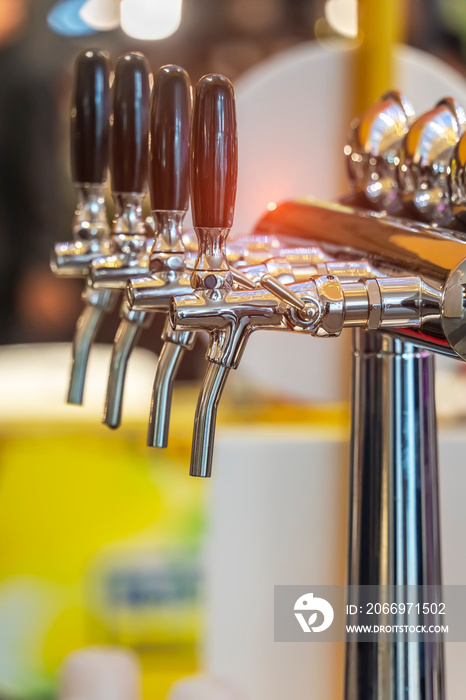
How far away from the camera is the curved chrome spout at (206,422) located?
1.28ft

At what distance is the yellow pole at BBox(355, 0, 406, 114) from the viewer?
837 mm

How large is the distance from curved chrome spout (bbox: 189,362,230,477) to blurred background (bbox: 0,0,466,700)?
253 millimetres

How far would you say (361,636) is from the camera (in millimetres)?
496

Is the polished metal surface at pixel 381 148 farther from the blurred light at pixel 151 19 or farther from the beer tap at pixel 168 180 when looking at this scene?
the blurred light at pixel 151 19

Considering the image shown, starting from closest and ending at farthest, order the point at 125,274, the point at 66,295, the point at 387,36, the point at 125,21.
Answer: the point at 125,274, the point at 387,36, the point at 125,21, the point at 66,295

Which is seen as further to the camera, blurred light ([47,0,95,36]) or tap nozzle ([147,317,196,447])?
blurred light ([47,0,95,36])

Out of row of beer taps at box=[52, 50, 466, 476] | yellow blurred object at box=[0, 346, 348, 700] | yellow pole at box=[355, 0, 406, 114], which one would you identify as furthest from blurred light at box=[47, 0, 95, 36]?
row of beer taps at box=[52, 50, 466, 476]

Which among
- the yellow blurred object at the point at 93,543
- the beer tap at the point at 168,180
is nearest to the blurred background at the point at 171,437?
the yellow blurred object at the point at 93,543

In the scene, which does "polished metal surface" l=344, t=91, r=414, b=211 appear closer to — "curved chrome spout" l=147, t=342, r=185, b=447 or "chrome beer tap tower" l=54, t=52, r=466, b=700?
"chrome beer tap tower" l=54, t=52, r=466, b=700

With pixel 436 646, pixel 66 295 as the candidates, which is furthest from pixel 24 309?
pixel 436 646

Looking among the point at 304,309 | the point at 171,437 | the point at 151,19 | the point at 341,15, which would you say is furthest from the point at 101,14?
the point at 304,309

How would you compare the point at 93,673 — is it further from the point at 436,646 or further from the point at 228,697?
the point at 436,646

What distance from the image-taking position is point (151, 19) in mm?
1736

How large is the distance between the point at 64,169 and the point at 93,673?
142 cm
